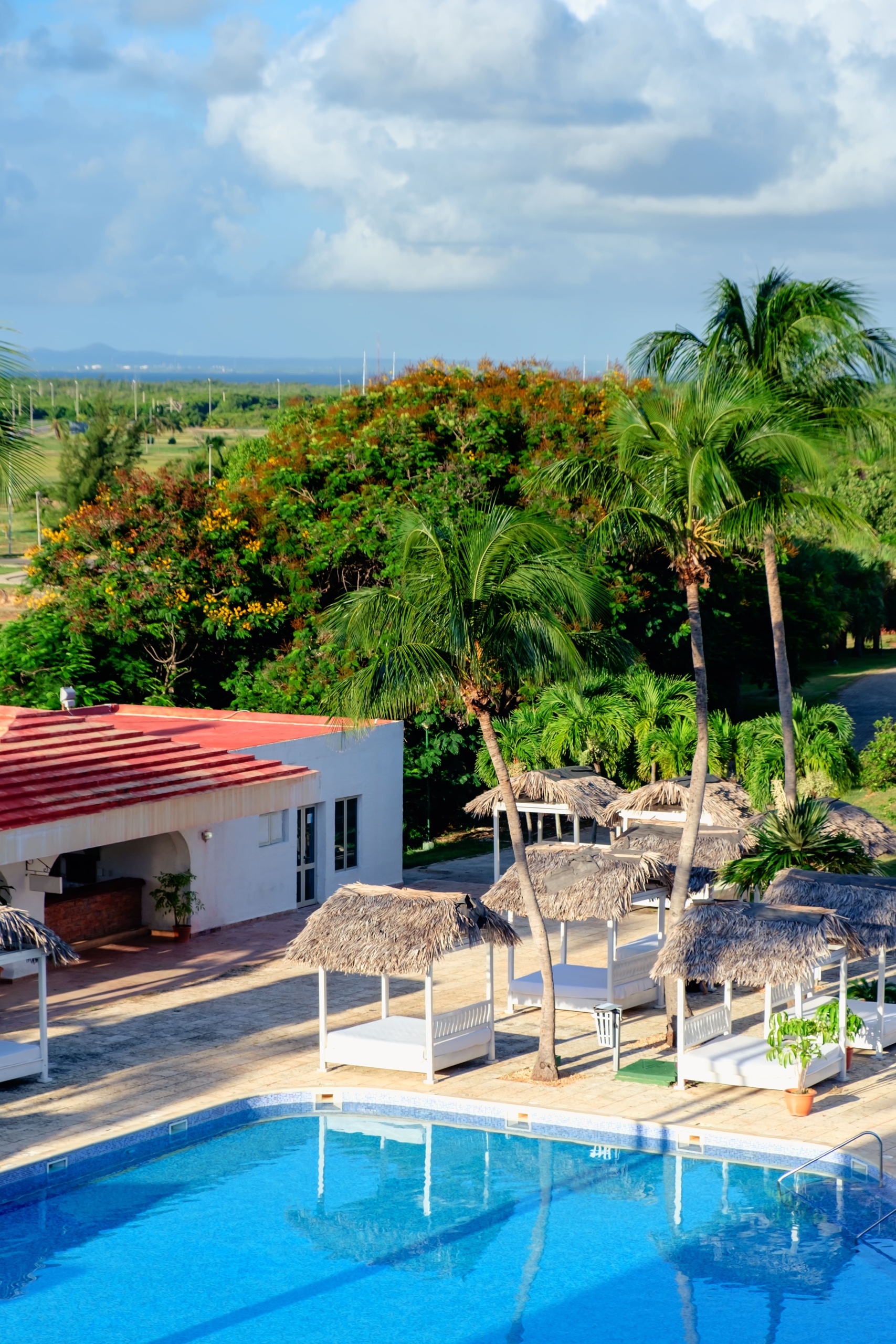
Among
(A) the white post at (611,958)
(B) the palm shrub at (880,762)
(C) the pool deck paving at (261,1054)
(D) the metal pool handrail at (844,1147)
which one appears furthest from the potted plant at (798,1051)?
(B) the palm shrub at (880,762)

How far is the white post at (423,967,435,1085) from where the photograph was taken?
1536 cm

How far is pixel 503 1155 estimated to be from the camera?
14234mm

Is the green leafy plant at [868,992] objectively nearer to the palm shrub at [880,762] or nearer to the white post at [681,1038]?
the white post at [681,1038]

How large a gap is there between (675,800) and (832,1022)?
8529 millimetres

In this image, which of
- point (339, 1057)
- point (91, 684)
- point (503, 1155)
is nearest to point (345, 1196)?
point (503, 1155)

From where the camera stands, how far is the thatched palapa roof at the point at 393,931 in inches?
594

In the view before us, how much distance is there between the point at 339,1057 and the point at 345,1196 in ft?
8.64

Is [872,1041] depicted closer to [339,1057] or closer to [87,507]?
[339,1057]

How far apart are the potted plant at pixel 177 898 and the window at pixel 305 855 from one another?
98.2 inches

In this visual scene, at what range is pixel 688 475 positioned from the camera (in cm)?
1553

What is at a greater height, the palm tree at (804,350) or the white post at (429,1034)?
the palm tree at (804,350)

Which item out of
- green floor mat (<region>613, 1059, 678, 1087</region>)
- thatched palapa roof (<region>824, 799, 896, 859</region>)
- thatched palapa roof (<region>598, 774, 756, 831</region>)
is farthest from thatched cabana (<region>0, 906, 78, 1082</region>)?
thatched palapa roof (<region>824, 799, 896, 859</region>)

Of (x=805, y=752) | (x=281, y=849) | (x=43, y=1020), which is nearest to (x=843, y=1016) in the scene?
(x=43, y=1020)

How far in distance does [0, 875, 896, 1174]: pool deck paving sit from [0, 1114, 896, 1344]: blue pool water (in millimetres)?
697
